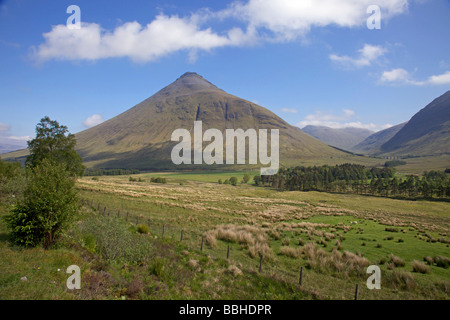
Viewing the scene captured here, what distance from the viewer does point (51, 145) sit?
39312 mm

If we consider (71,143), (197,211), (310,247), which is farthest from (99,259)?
(71,143)

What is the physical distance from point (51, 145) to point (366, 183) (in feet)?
417

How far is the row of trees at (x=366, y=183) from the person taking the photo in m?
90.8

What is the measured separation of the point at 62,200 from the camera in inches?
431

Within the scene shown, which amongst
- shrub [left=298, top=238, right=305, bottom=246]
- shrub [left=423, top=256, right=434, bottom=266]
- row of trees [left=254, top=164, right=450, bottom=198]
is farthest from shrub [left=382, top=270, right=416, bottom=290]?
row of trees [left=254, top=164, right=450, bottom=198]

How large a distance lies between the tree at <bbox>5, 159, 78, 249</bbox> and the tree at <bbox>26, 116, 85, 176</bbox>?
29.8 metres

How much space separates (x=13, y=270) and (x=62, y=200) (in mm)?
3481

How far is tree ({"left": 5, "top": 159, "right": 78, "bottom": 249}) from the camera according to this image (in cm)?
1045

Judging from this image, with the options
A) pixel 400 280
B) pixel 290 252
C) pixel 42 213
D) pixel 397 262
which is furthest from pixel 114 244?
pixel 397 262

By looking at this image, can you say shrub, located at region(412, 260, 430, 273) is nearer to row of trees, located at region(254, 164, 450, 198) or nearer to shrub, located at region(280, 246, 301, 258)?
shrub, located at region(280, 246, 301, 258)

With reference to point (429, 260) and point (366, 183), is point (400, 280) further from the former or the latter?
point (366, 183)

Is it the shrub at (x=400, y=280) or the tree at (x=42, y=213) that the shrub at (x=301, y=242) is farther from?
the tree at (x=42, y=213)

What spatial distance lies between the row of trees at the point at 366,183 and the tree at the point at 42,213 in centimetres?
11483

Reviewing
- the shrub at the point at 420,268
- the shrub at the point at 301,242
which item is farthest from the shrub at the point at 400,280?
the shrub at the point at 301,242
